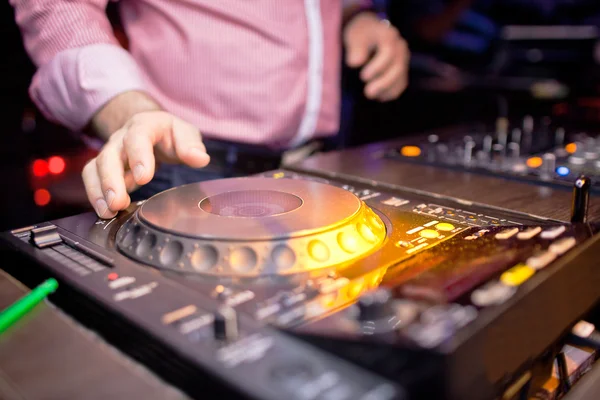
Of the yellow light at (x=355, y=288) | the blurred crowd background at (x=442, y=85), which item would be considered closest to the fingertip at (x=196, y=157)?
the yellow light at (x=355, y=288)

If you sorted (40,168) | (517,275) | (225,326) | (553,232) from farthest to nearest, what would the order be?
1. (40,168)
2. (553,232)
3. (517,275)
4. (225,326)

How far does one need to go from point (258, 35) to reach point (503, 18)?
1.54 metres

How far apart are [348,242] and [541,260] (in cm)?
19

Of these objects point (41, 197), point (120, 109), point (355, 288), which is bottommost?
point (41, 197)

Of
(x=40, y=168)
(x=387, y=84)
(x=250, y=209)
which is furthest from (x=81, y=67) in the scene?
(x=40, y=168)

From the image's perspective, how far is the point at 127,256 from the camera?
0.58 m

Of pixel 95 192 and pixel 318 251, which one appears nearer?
pixel 318 251

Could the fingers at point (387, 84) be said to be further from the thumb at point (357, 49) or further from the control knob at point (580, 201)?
the control knob at point (580, 201)

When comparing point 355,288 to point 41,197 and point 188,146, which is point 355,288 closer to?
point 188,146

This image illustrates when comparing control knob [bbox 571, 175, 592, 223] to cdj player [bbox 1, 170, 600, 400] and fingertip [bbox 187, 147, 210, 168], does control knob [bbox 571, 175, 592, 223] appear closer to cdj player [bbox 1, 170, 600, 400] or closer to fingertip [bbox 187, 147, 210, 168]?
cdj player [bbox 1, 170, 600, 400]

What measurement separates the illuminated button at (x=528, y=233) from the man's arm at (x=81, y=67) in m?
0.59

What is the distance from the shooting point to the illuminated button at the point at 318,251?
0.54 metres

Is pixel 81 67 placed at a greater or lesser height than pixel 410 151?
greater

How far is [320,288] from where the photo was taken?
0.50 metres
